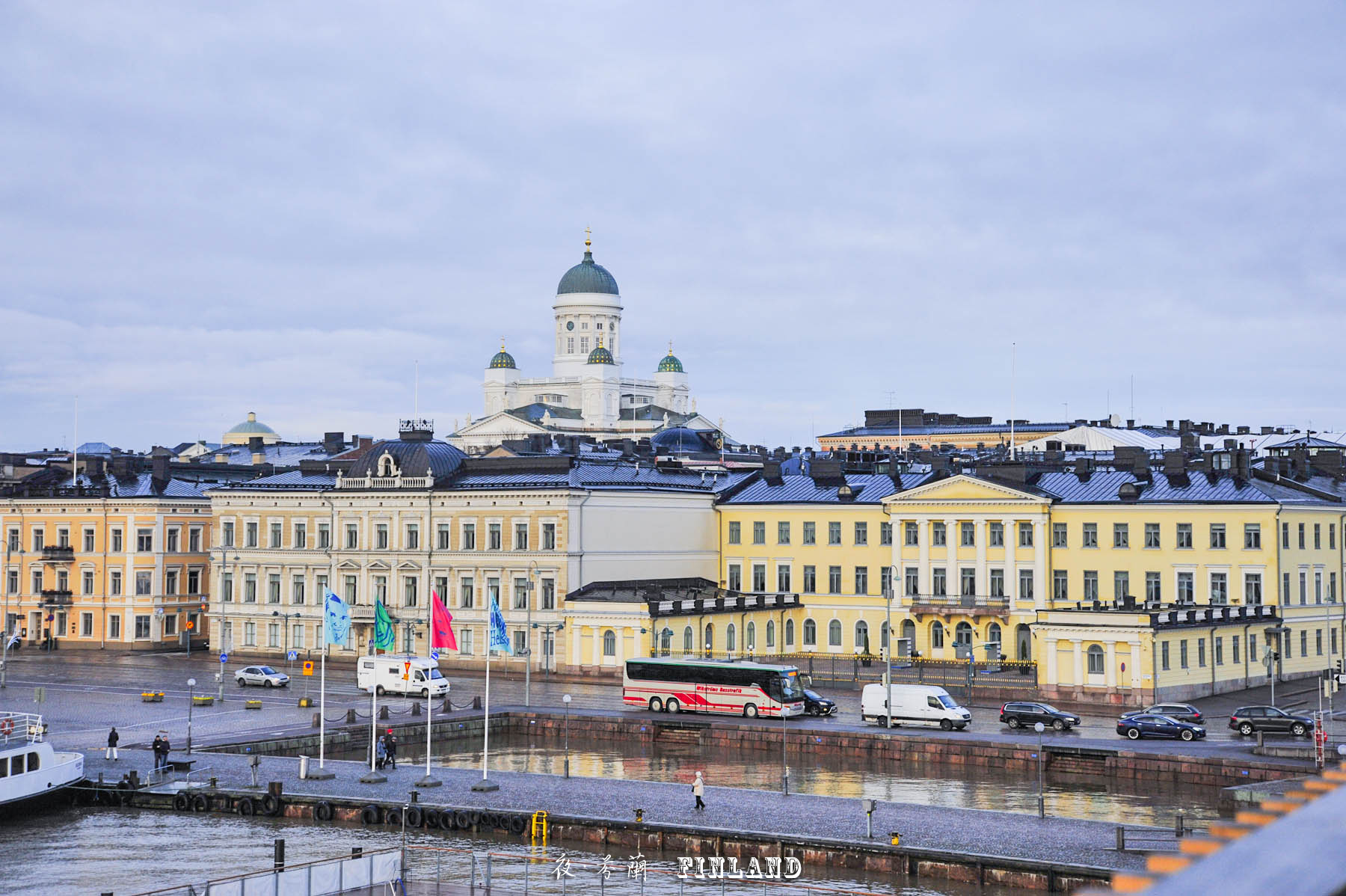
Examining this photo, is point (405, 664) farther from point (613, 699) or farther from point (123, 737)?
point (123, 737)

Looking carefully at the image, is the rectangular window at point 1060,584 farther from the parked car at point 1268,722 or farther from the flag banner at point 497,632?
the flag banner at point 497,632

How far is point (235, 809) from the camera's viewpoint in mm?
45500

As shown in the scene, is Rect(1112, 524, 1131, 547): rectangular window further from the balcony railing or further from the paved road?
the paved road

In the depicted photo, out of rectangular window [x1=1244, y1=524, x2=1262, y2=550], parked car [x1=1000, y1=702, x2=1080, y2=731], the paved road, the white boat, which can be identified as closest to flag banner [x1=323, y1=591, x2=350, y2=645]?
the white boat

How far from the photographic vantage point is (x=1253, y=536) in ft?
250

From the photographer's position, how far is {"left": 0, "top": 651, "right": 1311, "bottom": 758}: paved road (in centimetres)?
5725

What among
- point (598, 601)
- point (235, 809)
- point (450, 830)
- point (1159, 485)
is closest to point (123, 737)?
point (235, 809)

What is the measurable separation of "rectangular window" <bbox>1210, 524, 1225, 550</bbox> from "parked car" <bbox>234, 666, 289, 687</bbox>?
147ft

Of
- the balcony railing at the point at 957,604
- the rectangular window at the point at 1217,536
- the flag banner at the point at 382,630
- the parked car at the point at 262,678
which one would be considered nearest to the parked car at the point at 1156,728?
the rectangular window at the point at 1217,536

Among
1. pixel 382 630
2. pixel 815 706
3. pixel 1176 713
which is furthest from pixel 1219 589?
pixel 382 630

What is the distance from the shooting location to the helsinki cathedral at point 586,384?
184250 mm

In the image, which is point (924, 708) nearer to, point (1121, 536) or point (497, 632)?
point (497, 632)

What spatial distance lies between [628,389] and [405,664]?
404 ft

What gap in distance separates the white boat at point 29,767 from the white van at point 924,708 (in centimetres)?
2894
